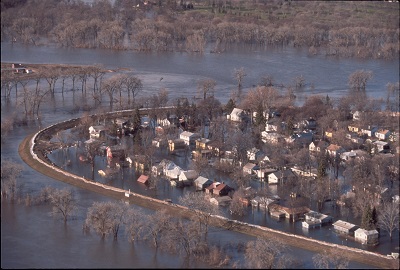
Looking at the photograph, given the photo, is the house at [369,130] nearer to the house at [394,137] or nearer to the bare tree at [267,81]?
the house at [394,137]

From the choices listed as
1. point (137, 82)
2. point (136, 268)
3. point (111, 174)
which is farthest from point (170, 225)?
point (137, 82)

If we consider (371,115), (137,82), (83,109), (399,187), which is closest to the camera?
(399,187)

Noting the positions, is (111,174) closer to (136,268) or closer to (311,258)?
(311,258)

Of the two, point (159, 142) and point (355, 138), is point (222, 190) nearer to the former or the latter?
point (159, 142)

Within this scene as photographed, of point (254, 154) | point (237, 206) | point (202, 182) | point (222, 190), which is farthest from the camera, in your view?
point (254, 154)

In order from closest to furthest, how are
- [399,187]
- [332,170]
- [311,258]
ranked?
[311,258], [399,187], [332,170]

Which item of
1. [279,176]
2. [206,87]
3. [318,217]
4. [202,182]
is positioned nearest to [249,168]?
[279,176]

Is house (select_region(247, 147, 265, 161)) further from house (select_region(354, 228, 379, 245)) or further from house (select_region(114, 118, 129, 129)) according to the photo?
house (select_region(354, 228, 379, 245))
